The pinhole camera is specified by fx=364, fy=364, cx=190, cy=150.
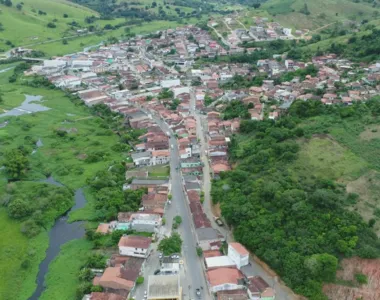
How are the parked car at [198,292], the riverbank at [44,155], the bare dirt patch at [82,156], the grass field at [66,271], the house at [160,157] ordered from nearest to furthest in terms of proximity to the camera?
the parked car at [198,292], the grass field at [66,271], the riverbank at [44,155], the house at [160,157], the bare dirt patch at [82,156]

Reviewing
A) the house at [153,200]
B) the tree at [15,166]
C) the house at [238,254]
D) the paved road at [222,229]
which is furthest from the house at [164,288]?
the tree at [15,166]

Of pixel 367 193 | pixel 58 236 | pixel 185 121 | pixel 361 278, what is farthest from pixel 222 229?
pixel 185 121

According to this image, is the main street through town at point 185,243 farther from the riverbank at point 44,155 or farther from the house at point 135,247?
the riverbank at point 44,155

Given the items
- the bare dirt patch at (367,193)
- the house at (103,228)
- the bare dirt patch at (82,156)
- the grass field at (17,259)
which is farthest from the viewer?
the bare dirt patch at (82,156)

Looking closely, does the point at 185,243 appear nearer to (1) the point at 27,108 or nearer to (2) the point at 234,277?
(2) the point at 234,277

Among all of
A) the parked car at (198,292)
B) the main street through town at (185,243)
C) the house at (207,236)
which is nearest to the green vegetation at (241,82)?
the main street through town at (185,243)

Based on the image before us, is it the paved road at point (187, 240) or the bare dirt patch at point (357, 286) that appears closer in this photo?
the bare dirt patch at point (357, 286)

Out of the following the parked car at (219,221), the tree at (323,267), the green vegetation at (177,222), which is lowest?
the parked car at (219,221)

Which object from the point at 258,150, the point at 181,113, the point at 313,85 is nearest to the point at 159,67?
the point at 181,113

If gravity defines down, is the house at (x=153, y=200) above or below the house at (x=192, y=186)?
below
